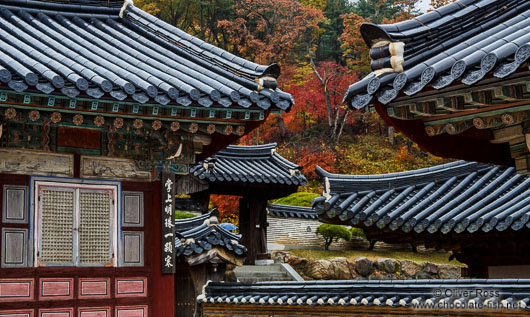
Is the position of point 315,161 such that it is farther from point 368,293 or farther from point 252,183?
point 368,293

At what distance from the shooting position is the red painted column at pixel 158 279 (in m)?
10.0

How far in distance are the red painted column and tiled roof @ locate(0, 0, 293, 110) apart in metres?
2.06

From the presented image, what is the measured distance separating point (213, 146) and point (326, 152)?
29704 millimetres

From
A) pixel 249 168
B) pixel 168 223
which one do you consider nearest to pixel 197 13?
pixel 249 168

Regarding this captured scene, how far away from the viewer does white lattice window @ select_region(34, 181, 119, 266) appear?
941cm

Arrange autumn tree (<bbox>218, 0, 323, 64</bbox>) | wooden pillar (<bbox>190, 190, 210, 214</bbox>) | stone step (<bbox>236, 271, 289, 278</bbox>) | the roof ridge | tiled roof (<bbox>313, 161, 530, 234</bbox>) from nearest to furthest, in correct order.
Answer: tiled roof (<bbox>313, 161, 530, 234</bbox>) → the roof ridge → stone step (<bbox>236, 271, 289, 278</bbox>) → wooden pillar (<bbox>190, 190, 210, 214</bbox>) → autumn tree (<bbox>218, 0, 323, 64</bbox>)

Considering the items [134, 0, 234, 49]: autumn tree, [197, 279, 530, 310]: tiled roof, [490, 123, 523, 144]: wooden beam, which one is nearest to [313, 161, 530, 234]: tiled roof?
[197, 279, 530, 310]: tiled roof

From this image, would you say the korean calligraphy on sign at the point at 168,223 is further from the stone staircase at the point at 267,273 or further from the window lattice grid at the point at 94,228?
the stone staircase at the point at 267,273

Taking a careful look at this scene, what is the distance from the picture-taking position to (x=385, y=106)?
6.93 m

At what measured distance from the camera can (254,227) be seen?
2734 centimetres

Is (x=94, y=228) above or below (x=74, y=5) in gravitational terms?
below

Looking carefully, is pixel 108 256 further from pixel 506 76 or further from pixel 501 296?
pixel 506 76

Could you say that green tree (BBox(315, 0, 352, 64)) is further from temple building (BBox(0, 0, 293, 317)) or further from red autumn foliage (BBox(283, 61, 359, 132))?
temple building (BBox(0, 0, 293, 317))

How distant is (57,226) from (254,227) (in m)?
18.1
